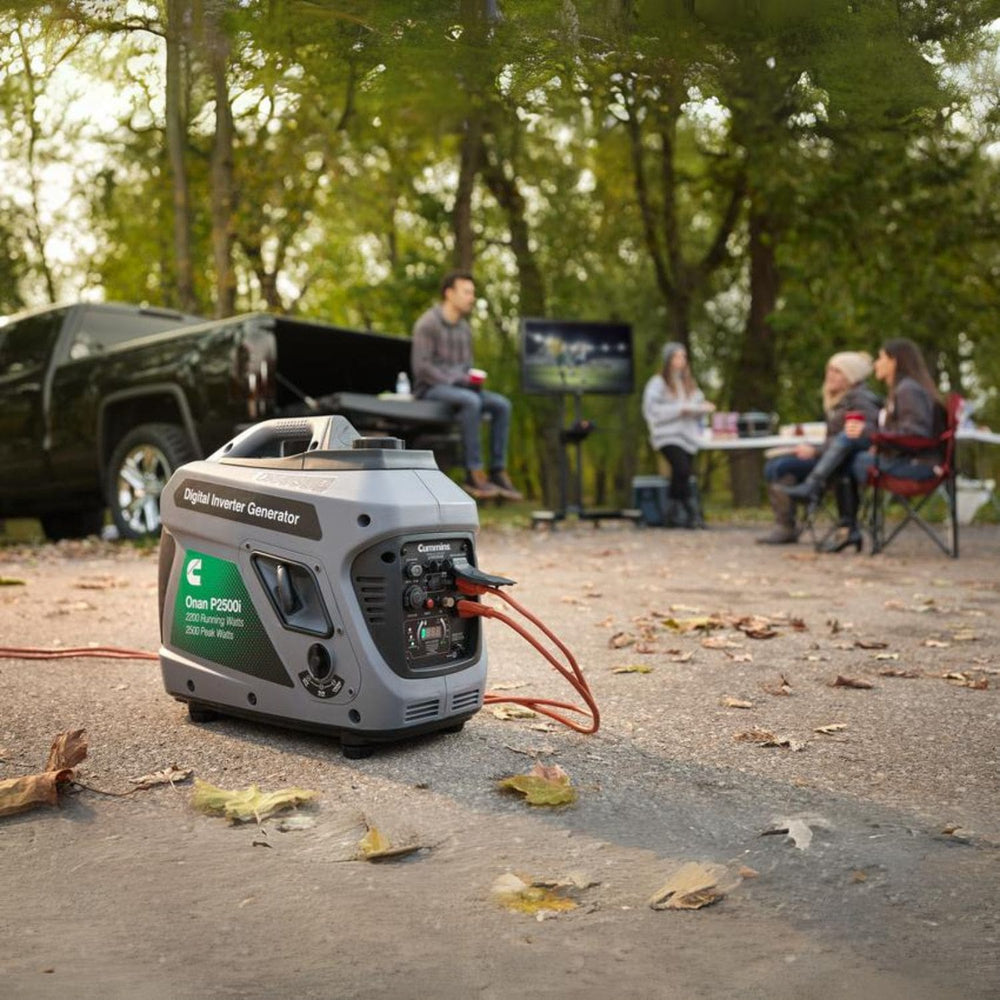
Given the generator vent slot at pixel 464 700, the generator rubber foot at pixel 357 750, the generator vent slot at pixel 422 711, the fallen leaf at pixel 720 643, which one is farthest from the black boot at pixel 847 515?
the generator rubber foot at pixel 357 750

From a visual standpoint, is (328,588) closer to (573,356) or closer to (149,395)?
(149,395)

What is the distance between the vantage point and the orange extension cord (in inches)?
153

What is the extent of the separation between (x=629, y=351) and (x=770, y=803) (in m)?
12.1

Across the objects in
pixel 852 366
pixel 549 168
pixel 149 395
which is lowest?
pixel 149 395

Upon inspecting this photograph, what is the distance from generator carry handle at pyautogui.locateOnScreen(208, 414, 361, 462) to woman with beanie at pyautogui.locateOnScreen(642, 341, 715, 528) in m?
10.5

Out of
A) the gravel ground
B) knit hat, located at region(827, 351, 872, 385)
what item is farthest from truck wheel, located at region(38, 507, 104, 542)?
the gravel ground

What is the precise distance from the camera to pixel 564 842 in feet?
10.1

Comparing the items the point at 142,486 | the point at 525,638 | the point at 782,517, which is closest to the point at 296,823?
the point at 525,638

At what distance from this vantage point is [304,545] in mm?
3750

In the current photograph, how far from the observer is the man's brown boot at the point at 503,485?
12047mm

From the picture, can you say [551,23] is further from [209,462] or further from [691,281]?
[691,281]

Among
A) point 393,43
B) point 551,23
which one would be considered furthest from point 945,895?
point 393,43

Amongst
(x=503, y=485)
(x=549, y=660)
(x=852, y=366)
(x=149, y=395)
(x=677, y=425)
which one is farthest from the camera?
(x=677, y=425)

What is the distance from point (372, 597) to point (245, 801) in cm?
69
